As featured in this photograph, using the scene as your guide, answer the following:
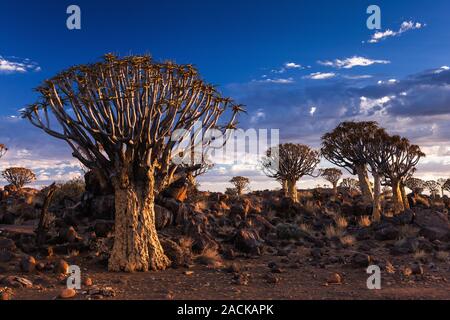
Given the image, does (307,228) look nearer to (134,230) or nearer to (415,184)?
(134,230)

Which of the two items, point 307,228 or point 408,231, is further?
point 307,228

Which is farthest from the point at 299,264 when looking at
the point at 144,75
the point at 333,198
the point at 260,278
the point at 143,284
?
the point at 333,198

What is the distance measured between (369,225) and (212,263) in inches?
359

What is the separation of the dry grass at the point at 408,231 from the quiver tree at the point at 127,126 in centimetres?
884

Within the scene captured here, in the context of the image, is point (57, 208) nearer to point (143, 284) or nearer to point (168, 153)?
point (168, 153)

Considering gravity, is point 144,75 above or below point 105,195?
above

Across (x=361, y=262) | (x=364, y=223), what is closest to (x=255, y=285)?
(x=361, y=262)

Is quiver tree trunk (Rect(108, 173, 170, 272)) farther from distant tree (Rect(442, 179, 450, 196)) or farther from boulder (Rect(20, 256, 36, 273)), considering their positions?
distant tree (Rect(442, 179, 450, 196))

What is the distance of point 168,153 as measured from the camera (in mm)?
10461

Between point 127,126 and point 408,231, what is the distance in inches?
423

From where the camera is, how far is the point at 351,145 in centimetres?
2116

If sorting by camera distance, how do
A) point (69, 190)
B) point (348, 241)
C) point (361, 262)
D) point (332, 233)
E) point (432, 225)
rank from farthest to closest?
point (69, 190) < point (432, 225) < point (332, 233) < point (348, 241) < point (361, 262)
